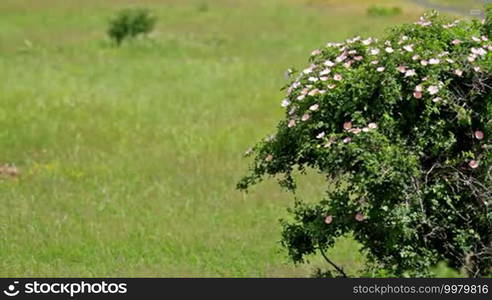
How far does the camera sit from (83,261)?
1260 centimetres

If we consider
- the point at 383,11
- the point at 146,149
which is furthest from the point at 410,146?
the point at 383,11

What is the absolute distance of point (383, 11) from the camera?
41.5m

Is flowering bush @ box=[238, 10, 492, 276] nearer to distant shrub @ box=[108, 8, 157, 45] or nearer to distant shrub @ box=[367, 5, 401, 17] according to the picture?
distant shrub @ box=[108, 8, 157, 45]

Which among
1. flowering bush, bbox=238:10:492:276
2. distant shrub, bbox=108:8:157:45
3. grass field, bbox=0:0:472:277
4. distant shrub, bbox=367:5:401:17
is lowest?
flowering bush, bbox=238:10:492:276

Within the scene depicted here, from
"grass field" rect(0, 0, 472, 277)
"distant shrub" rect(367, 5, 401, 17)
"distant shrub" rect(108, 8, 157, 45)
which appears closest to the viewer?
"grass field" rect(0, 0, 472, 277)

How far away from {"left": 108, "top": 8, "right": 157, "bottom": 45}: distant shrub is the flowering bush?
83.3 feet

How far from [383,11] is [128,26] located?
11.3 m

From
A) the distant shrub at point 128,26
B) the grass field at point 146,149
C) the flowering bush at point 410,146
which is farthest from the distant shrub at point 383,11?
the flowering bush at point 410,146

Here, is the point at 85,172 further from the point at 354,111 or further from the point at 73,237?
the point at 354,111

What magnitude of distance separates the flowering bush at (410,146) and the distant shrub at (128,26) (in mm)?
25401

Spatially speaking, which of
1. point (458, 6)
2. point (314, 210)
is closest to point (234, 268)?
point (314, 210)

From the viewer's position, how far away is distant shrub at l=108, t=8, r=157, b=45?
113ft

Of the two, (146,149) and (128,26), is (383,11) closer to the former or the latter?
(128,26)

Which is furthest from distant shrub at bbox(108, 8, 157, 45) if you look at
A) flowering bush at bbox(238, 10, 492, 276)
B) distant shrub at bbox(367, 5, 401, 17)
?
flowering bush at bbox(238, 10, 492, 276)
